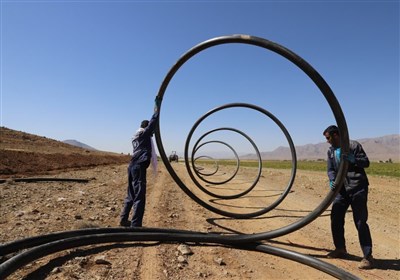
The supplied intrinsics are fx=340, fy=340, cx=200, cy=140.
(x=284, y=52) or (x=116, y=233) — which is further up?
(x=284, y=52)

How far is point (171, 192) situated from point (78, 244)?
23.8ft

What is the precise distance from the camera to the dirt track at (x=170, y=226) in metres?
4.40

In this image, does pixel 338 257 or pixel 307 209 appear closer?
pixel 338 257

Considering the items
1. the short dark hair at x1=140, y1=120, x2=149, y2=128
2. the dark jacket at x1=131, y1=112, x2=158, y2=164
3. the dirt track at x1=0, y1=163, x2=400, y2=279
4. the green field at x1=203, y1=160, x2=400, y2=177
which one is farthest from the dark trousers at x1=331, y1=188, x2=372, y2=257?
the green field at x1=203, y1=160, x2=400, y2=177

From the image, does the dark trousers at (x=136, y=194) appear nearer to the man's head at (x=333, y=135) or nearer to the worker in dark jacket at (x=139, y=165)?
the worker in dark jacket at (x=139, y=165)

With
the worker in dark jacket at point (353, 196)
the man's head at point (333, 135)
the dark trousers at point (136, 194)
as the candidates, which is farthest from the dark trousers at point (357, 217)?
the dark trousers at point (136, 194)

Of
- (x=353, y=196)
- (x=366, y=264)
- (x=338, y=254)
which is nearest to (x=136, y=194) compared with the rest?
(x=338, y=254)

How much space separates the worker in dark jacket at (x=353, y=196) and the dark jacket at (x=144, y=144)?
320 cm

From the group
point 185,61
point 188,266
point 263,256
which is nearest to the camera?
point 188,266

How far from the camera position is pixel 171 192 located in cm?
1198

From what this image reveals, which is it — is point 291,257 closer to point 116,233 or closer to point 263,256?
point 263,256

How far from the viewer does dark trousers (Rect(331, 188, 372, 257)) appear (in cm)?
516

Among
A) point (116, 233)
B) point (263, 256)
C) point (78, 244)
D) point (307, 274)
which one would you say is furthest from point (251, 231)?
point (78, 244)

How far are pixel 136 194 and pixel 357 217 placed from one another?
12.5ft
